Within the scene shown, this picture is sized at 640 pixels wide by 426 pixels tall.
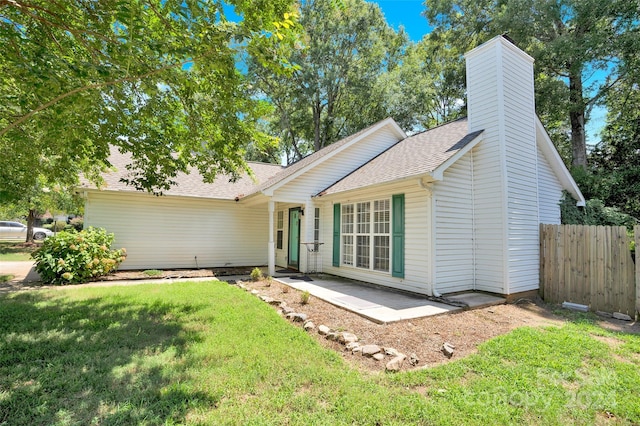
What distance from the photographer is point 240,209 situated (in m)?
13.0

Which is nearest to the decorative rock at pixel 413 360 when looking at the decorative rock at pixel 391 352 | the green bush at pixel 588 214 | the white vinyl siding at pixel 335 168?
the decorative rock at pixel 391 352

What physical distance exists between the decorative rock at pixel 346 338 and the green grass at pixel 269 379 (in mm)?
405

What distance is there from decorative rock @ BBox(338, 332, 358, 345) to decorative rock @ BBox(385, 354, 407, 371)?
2.46ft

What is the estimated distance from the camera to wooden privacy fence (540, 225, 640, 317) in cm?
610

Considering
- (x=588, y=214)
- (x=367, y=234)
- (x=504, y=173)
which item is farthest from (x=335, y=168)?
(x=588, y=214)

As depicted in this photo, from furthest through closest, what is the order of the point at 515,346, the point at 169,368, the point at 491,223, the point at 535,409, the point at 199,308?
the point at 491,223, the point at 199,308, the point at 515,346, the point at 169,368, the point at 535,409

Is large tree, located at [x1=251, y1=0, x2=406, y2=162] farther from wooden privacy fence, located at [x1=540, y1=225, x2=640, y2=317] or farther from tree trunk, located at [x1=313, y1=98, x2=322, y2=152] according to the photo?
wooden privacy fence, located at [x1=540, y1=225, x2=640, y2=317]

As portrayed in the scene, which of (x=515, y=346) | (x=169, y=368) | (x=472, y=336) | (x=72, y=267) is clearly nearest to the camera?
(x=169, y=368)

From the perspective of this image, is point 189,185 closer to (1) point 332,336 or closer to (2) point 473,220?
(1) point 332,336

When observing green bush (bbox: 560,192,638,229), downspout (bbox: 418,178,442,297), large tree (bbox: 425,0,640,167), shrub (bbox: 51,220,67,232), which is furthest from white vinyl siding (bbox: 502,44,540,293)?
shrub (bbox: 51,220,67,232)

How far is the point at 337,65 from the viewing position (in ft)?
71.9

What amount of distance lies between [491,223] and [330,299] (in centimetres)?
431

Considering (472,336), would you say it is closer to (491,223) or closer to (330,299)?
(330,299)

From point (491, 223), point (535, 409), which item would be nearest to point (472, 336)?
point (535, 409)
